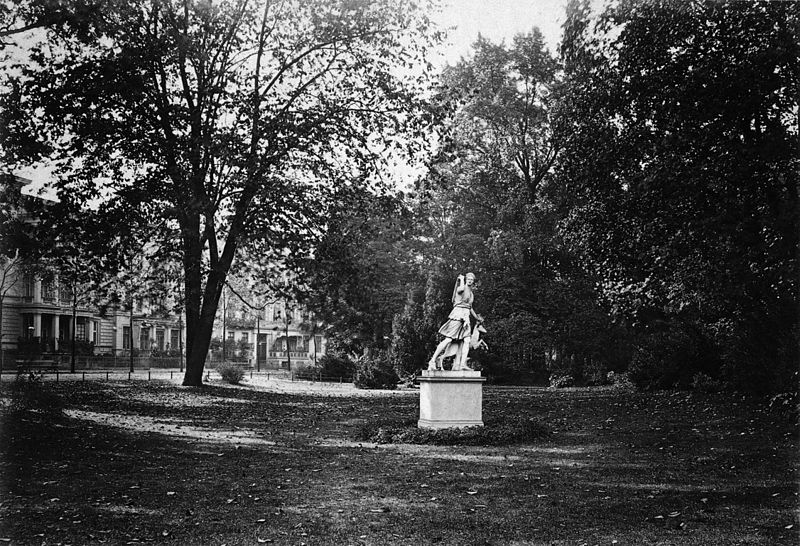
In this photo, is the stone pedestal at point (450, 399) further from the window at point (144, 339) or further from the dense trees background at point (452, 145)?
the window at point (144, 339)

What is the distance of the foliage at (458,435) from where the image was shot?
13.6 m

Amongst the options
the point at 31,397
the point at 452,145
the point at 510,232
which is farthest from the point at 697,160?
the point at 510,232

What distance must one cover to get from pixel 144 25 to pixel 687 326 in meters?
20.9

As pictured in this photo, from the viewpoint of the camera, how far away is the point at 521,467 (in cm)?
1062

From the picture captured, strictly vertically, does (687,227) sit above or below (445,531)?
above

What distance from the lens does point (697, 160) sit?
17562 mm

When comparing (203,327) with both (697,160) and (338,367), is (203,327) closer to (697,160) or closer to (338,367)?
(697,160)

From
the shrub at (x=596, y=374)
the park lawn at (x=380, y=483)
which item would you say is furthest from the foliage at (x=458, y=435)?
the shrub at (x=596, y=374)

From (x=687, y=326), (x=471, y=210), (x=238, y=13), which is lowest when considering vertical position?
(x=687, y=326)

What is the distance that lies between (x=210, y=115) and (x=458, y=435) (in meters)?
11.3

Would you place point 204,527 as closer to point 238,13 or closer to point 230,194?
point 230,194

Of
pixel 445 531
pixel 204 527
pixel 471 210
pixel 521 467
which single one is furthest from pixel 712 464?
pixel 471 210

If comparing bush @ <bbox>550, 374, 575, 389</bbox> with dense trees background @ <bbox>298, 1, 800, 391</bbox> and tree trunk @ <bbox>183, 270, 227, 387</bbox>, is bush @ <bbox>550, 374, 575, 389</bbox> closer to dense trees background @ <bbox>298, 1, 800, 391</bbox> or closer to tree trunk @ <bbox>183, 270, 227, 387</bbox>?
dense trees background @ <bbox>298, 1, 800, 391</bbox>

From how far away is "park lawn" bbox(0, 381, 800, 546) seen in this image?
668cm
